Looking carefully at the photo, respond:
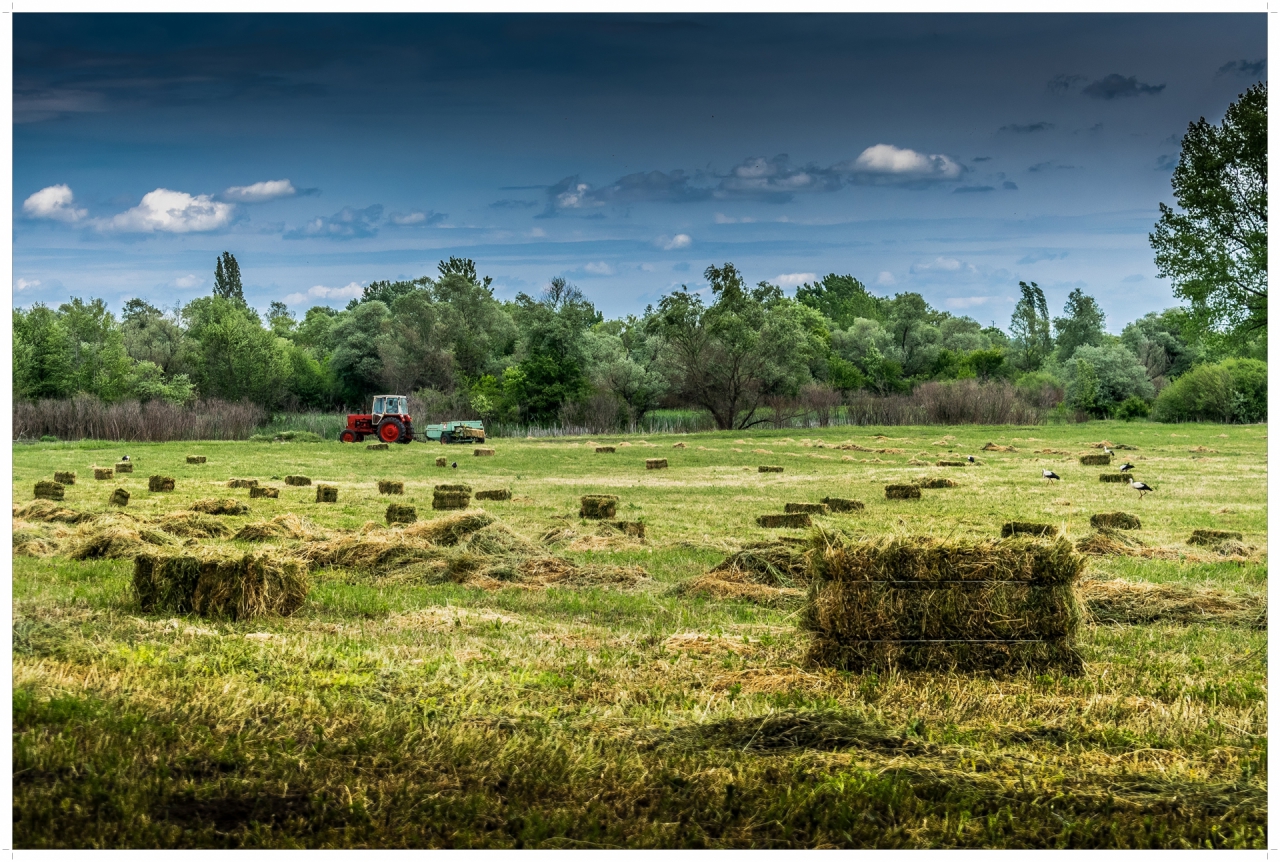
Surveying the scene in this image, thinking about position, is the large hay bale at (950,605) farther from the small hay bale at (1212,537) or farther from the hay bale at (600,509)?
the hay bale at (600,509)

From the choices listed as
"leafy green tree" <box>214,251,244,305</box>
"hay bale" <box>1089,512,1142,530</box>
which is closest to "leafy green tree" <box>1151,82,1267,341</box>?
"hay bale" <box>1089,512,1142,530</box>

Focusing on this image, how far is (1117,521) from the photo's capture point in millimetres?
18609

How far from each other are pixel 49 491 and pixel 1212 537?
1959 centimetres

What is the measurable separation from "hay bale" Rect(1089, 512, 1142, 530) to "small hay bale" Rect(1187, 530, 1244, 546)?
1.41 meters

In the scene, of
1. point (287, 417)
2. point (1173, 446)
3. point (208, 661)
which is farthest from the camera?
point (287, 417)

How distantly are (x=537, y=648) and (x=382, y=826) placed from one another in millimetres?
3862

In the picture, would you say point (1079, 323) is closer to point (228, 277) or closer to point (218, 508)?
point (228, 277)

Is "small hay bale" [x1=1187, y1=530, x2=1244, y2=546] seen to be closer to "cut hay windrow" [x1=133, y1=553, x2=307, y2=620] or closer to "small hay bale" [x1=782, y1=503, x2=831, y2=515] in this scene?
"small hay bale" [x1=782, y1=503, x2=831, y2=515]

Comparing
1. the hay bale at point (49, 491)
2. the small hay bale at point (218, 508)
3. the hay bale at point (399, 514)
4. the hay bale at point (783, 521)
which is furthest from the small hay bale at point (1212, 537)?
the hay bale at point (49, 491)

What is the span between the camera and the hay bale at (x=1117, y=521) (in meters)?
18.5

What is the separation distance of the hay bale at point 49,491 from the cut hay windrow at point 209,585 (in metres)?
13.4

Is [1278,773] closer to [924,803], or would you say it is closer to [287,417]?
[924,803]

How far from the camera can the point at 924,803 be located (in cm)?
581

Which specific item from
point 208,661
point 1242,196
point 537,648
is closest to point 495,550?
point 537,648
